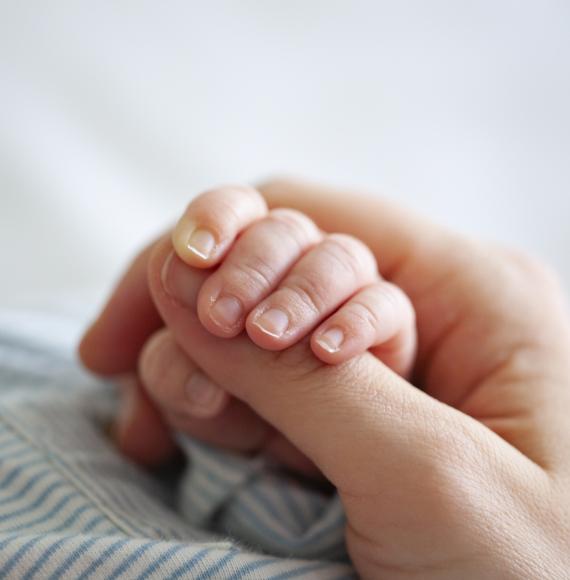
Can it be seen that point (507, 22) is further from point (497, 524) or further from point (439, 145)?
point (497, 524)

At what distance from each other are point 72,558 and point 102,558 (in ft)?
0.06

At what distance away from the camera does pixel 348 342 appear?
476 mm

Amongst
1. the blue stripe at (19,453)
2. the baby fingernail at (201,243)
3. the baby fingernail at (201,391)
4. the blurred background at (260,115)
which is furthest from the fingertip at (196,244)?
the blurred background at (260,115)

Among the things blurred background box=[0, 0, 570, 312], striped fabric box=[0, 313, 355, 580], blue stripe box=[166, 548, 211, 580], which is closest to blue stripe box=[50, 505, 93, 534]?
striped fabric box=[0, 313, 355, 580]

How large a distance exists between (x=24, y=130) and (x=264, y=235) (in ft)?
2.81

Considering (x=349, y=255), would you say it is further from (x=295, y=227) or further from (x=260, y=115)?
(x=260, y=115)

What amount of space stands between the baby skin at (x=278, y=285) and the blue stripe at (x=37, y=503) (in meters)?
0.13

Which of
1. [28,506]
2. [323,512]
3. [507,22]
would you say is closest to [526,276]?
[323,512]

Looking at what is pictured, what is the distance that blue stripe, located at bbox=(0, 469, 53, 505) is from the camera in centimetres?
53

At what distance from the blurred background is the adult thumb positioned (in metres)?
0.60

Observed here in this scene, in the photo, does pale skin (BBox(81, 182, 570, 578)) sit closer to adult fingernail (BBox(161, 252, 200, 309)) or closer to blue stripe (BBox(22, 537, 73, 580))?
adult fingernail (BBox(161, 252, 200, 309))

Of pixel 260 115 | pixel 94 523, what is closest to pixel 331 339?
pixel 94 523

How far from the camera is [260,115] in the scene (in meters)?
1.38

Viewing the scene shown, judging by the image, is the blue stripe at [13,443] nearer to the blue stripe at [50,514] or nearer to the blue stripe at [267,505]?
the blue stripe at [50,514]
